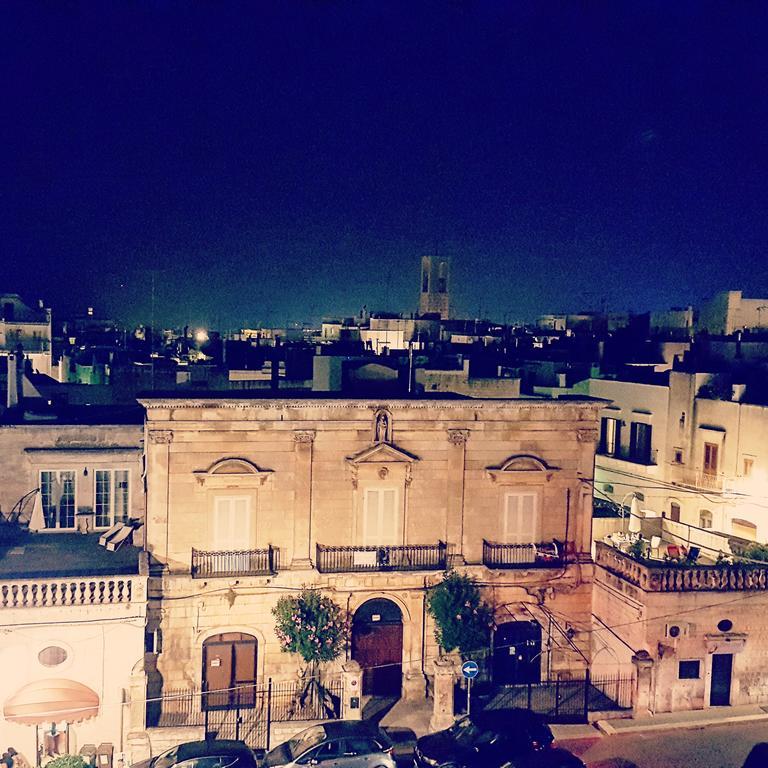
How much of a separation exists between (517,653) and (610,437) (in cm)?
1432

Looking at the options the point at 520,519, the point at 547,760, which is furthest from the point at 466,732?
the point at 520,519

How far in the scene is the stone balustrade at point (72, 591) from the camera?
2156cm

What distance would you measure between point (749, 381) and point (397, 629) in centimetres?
1809

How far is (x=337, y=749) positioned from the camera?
2017cm

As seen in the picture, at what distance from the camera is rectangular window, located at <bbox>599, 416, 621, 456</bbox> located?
1481 inches

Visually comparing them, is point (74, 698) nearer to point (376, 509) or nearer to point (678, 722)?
point (376, 509)

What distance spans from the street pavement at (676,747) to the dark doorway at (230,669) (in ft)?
29.6

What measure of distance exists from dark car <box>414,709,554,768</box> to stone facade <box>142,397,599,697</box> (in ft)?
12.0

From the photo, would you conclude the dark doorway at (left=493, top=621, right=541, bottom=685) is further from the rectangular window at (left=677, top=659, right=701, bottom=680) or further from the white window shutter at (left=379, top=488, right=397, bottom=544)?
the white window shutter at (left=379, top=488, right=397, bottom=544)

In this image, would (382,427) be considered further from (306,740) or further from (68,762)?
(68,762)

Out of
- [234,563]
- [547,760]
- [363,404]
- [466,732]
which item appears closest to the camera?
[547,760]

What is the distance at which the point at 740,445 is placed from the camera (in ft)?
104

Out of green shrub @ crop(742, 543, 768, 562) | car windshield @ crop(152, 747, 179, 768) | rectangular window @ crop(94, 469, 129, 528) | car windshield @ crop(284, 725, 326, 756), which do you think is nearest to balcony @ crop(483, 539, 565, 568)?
green shrub @ crop(742, 543, 768, 562)

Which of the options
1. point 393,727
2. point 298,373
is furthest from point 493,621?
point 298,373
